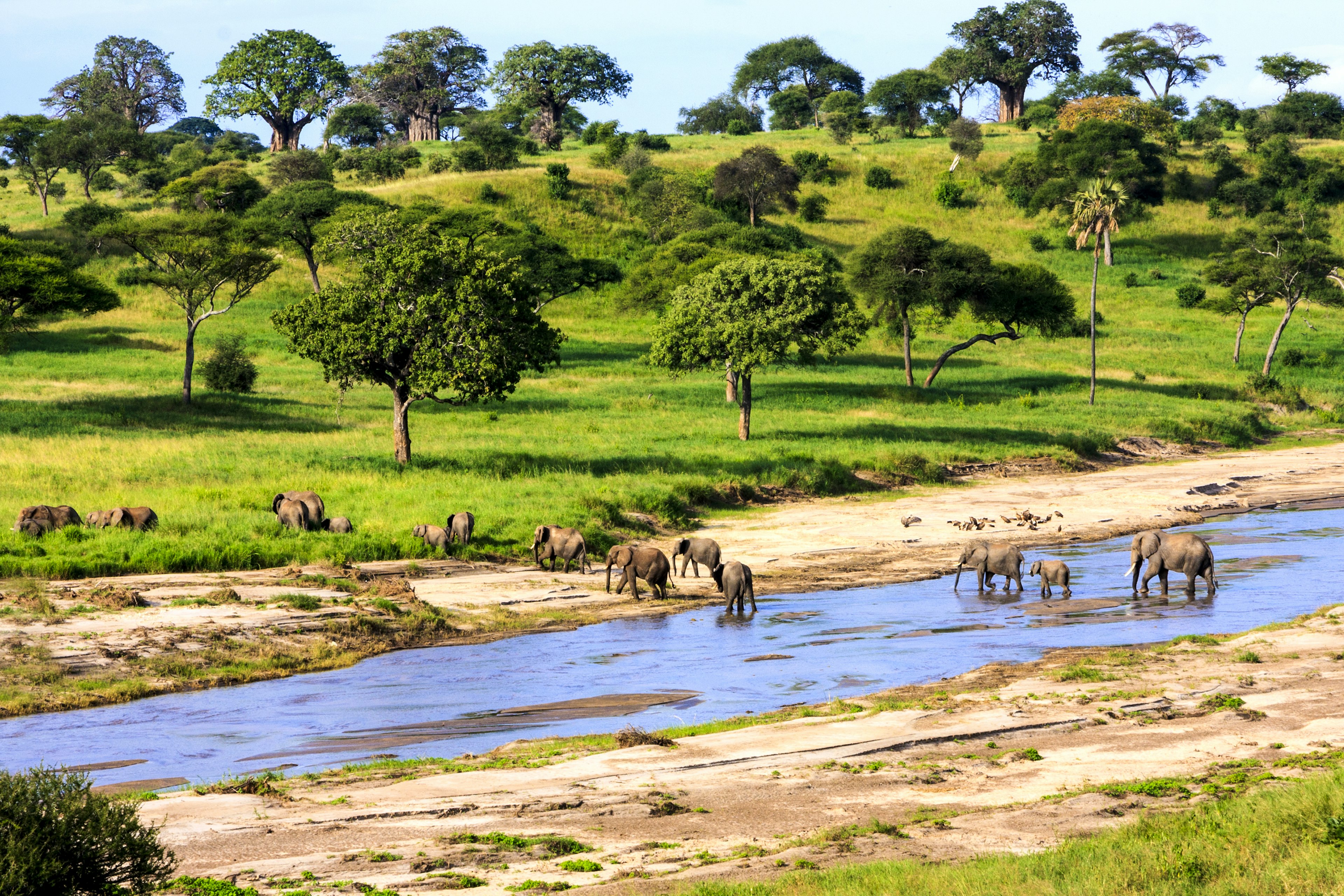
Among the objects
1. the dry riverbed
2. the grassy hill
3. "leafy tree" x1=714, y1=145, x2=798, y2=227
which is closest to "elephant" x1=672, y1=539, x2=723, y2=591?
the dry riverbed

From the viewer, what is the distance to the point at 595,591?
77.9 ft

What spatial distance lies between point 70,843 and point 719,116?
156332 millimetres

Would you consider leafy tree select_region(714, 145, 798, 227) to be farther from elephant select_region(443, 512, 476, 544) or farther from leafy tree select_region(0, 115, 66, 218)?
elephant select_region(443, 512, 476, 544)

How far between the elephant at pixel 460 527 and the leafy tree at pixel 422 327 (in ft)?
26.7

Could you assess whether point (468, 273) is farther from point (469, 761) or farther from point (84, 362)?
point (84, 362)

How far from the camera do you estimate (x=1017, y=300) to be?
221 feet

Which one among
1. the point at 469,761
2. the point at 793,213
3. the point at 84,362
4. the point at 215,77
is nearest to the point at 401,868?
the point at 469,761

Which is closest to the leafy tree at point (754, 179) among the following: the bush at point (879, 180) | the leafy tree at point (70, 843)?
the bush at point (879, 180)

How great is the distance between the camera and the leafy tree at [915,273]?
64.6m

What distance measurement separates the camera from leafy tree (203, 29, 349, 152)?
122188 millimetres

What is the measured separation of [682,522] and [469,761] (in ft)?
62.8

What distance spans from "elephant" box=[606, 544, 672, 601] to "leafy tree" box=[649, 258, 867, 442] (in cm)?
1880

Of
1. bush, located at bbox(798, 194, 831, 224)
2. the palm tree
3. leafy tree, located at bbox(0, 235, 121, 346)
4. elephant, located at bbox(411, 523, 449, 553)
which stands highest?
bush, located at bbox(798, 194, 831, 224)

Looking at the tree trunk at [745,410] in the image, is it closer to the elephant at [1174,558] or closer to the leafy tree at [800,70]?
the elephant at [1174,558]
